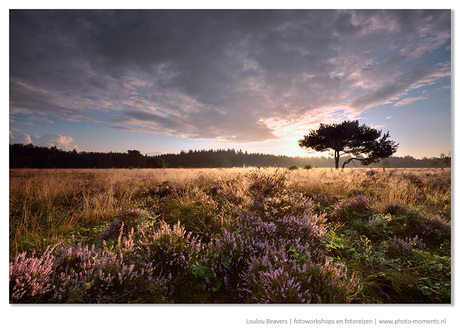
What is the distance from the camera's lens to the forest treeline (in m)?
3.85

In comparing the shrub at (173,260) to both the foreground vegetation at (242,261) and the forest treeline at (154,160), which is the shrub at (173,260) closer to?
the foreground vegetation at (242,261)

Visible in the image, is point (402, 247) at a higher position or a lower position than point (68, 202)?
lower

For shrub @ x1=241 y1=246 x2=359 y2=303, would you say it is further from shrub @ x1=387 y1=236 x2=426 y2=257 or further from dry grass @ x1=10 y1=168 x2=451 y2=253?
dry grass @ x1=10 y1=168 x2=451 y2=253

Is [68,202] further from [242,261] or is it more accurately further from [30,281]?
[242,261]

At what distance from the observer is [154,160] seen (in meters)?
32.8

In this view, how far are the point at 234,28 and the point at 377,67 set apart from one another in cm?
286

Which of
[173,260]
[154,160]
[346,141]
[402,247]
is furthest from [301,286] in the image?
[154,160]

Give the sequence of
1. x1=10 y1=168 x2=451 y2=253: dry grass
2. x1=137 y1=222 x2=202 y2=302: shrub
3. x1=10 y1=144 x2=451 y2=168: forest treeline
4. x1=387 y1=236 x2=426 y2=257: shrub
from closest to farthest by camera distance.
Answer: x1=137 y1=222 x2=202 y2=302: shrub
x1=387 y1=236 x2=426 y2=257: shrub
x1=10 y1=168 x2=451 y2=253: dry grass
x1=10 y1=144 x2=451 y2=168: forest treeline

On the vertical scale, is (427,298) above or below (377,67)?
below

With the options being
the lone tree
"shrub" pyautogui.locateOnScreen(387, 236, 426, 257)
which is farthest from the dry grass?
the lone tree

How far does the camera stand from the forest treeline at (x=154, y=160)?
3.85 meters
